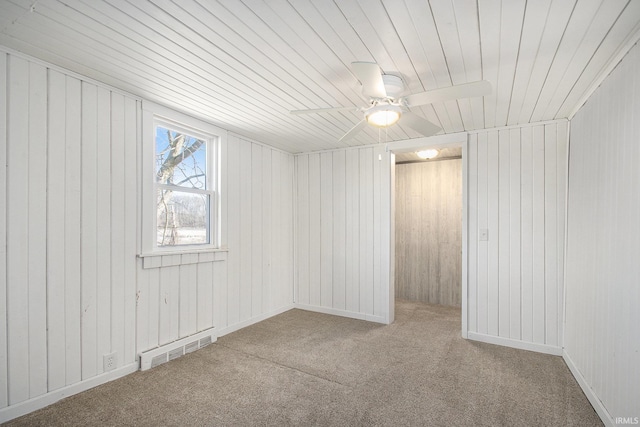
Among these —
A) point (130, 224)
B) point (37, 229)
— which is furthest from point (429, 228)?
point (37, 229)

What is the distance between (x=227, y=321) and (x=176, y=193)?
5.27 feet

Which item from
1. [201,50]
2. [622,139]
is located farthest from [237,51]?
[622,139]

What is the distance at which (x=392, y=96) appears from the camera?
2383mm

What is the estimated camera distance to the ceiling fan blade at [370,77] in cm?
169

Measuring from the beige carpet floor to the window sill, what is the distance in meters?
0.91

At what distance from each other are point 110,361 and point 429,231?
178 inches

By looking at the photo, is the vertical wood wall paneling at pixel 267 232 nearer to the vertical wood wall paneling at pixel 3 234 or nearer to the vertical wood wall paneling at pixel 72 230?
the vertical wood wall paneling at pixel 72 230

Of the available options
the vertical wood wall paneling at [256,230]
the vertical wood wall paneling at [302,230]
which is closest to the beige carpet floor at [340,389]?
the vertical wood wall paneling at [256,230]

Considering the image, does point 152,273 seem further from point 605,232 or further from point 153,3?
point 605,232

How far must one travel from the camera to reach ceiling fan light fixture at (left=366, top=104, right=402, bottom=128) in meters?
2.23

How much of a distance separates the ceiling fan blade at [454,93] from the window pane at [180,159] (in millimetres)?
2327

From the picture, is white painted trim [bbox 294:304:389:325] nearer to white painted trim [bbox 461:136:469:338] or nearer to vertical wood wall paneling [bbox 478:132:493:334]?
white painted trim [bbox 461:136:469:338]

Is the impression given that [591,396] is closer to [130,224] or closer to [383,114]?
[383,114]

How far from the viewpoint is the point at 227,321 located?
3723 millimetres
